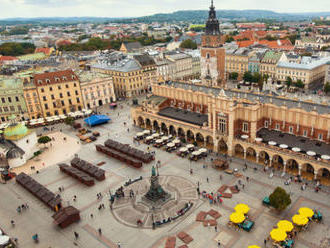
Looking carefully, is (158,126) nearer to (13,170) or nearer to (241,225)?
(13,170)

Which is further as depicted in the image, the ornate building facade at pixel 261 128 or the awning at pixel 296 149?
the ornate building facade at pixel 261 128

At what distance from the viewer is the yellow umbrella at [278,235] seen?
44125 millimetres

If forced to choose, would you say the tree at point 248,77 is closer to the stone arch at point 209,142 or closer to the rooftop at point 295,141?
the stone arch at point 209,142

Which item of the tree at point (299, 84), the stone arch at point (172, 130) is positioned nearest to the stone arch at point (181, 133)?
the stone arch at point (172, 130)

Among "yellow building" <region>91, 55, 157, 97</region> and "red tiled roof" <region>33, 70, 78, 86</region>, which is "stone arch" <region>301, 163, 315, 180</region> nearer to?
"yellow building" <region>91, 55, 157, 97</region>

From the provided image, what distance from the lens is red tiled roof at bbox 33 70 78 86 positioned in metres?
113

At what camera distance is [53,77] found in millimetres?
116312

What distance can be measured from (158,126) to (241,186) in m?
44.2

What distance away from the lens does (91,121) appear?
4163 inches

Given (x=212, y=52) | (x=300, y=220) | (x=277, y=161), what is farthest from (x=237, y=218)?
(x=212, y=52)

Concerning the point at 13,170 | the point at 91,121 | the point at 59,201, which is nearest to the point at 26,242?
the point at 59,201

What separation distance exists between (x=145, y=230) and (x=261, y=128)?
43918mm

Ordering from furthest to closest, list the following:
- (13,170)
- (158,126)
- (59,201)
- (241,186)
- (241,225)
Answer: (158,126)
(13,170)
(241,186)
(59,201)
(241,225)

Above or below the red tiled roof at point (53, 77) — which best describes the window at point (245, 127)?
below
